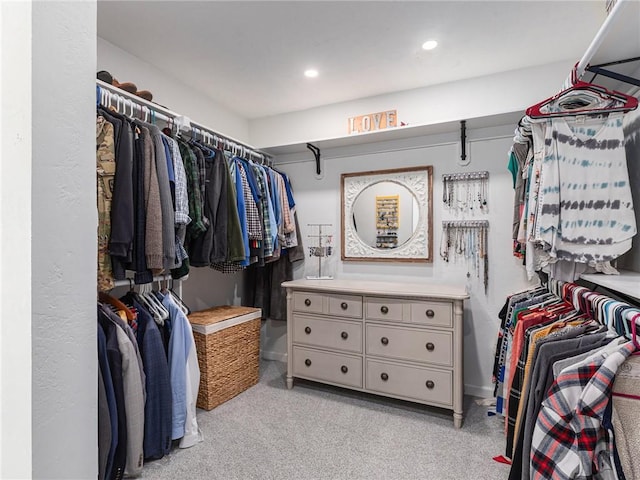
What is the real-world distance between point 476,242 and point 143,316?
2.34 metres

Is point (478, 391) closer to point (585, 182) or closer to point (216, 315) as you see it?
point (585, 182)

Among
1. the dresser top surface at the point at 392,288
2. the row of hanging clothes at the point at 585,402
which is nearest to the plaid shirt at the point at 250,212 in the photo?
the dresser top surface at the point at 392,288

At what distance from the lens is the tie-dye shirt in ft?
4.65

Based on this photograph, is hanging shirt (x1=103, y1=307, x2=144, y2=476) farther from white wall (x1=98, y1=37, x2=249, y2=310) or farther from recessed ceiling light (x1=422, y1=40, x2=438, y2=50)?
recessed ceiling light (x1=422, y1=40, x2=438, y2=50)

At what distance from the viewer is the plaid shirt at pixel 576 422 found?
36.4 inches

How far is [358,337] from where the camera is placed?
251cm

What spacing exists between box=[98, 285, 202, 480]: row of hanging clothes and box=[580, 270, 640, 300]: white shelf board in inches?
80.3

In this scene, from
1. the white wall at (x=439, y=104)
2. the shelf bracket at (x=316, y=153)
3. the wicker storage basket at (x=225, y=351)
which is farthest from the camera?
the shelf bracket at (x=316, y=153)

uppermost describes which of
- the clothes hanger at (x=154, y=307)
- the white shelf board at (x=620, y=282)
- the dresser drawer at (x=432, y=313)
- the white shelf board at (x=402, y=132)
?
the white shelf board at (x=402, y=132)

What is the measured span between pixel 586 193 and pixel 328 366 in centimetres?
192

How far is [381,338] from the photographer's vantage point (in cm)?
243

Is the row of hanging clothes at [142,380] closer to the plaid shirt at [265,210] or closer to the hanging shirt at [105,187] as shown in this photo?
the hanging shirt at [105,187]

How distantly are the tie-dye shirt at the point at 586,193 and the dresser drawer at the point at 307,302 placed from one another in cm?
155

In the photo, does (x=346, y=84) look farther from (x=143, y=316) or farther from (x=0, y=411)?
(x=0, y=411)
